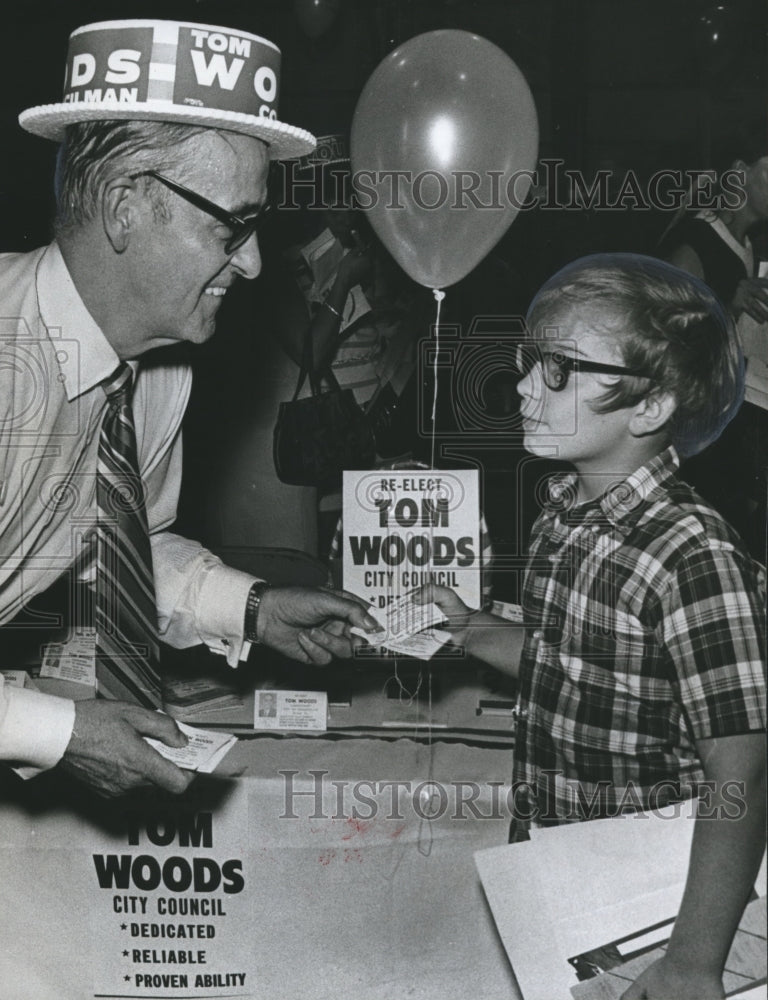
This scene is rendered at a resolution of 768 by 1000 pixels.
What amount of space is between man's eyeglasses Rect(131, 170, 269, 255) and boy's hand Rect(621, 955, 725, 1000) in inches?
70.4

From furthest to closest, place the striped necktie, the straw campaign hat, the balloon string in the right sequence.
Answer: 1. the striped necktie
2. the balloon string
3. the straw campaign hat

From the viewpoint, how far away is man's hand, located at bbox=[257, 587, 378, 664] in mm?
2760

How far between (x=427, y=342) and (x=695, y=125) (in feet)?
2.35

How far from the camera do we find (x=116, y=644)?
9.17ft

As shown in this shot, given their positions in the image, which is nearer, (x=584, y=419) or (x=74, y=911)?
(x=584, y=419)

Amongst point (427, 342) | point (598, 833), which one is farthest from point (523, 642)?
point (427, 342)

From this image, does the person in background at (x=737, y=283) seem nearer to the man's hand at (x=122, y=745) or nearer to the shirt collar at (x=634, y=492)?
the shirt collar at (x=634, y=492)

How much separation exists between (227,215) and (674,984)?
1.89 m

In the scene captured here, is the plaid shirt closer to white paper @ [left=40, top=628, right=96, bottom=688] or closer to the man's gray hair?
white paper @ [left=40, top=628, right=96, bottom=688]

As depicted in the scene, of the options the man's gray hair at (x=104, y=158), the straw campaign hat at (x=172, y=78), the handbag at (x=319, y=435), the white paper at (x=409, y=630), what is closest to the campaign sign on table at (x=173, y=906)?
the white paper at (x=409, y=630)

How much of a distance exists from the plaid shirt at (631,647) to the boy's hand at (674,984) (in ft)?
1.14

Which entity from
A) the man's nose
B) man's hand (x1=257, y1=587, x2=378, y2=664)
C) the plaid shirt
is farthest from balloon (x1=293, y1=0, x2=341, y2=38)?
man's hand (x1=257, y1=587, x2=378, y2=664)

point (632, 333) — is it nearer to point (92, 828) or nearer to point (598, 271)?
point (598, 271)

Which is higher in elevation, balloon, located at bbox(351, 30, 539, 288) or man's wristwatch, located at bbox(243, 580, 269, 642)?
balloon, located at bbox(351, 30, 539, 288)
